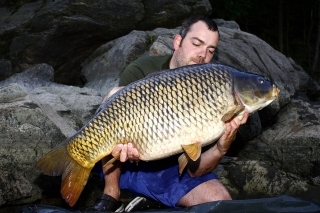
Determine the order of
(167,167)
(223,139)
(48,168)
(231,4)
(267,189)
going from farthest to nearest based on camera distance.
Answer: (231,4) → (267,189) → (167,167) → (223,139) → (48,168)

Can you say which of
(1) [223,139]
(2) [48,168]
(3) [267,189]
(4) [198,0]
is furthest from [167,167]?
(4) [198,0]

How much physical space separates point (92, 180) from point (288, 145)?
1.92 meters

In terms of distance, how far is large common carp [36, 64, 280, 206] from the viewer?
247cm

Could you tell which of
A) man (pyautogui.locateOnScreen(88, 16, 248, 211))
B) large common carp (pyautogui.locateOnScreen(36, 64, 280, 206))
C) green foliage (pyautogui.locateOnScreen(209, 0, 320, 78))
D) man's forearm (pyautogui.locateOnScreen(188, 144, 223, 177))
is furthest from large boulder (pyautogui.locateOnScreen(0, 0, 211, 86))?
green foliage (pyautogui.locateOnScreen(209, 0, 320, 78))

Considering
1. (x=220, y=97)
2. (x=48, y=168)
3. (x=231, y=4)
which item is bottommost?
(x=231, y=4)

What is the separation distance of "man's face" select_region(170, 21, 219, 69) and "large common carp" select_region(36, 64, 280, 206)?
27.6 inches

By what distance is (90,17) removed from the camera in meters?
5.87

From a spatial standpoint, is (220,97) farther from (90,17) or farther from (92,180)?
(90,17)

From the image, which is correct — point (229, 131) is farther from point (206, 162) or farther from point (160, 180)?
point (160, 180)

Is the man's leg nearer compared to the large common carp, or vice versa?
the large common carp

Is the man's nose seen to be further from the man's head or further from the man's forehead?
the man's forehead

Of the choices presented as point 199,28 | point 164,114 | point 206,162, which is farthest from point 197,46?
point 164,114

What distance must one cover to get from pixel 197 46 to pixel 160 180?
2.71 feet

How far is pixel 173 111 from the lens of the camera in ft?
8.11
